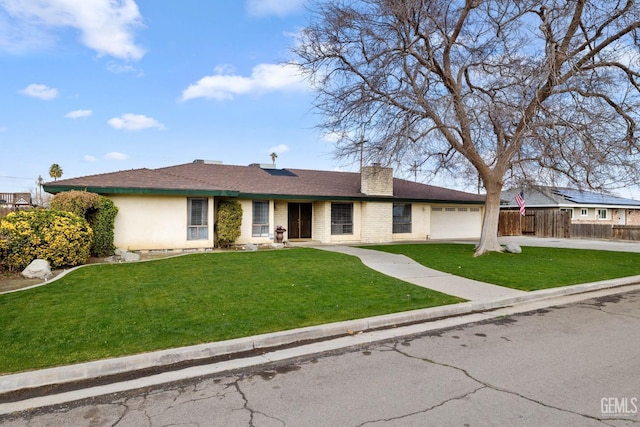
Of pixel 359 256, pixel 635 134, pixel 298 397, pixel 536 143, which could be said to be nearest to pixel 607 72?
pixel 635 134

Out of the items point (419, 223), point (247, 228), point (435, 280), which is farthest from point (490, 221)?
point (247, 228)

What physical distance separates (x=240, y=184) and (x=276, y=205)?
233cm

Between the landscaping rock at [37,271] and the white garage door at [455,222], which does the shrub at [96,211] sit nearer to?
the landscaping rock at [37,271]

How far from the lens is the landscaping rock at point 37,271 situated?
9.75m

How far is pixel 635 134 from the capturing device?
14.7 m

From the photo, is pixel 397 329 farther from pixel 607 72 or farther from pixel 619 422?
pixel 607 72

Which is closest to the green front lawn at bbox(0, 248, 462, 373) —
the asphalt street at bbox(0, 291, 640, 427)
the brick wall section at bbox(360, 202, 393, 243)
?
the asphalt street at bbox(0, 291, 640, 427)

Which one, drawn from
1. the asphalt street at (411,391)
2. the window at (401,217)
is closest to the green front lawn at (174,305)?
the asphalt street at (411,391)

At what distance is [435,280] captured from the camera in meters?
10.5

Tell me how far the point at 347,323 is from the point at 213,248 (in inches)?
460

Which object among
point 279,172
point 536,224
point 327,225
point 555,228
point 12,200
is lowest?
point 555,228

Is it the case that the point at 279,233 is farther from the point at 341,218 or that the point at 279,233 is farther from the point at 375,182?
the point at 375,182

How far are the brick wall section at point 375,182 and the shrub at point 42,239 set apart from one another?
1364 cm

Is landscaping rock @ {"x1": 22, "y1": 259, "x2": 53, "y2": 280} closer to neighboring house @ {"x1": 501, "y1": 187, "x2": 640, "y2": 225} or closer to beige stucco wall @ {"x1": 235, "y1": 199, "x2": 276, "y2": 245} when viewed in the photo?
beige stucco wall @ {"x1": 235, "y1": 199, "x2": 276, "y2": 245}
